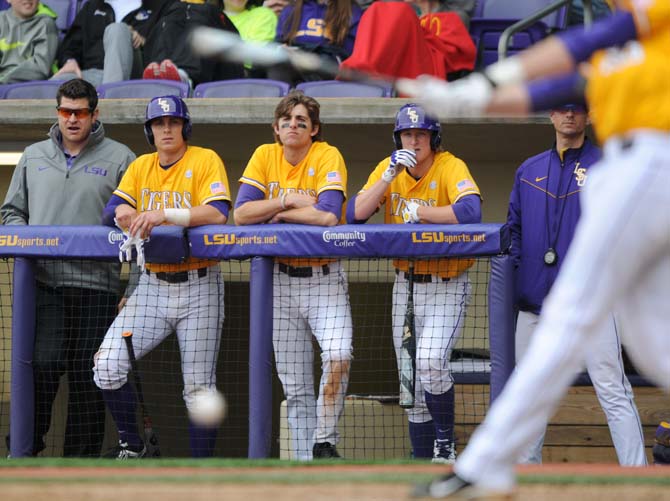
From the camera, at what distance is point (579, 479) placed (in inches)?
144

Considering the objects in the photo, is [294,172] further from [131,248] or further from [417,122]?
[131,248]

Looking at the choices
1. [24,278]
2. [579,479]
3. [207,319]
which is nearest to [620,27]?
[579,479]

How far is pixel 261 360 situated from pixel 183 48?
344 cm

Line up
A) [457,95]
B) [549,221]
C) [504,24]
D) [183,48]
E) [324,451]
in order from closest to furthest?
[457,95] < [324,451] < [549,221] < [183,48] < [504,24]

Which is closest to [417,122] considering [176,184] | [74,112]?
[176,184]

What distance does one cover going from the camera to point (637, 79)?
8.70 ft

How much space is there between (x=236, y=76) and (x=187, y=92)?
646 millimetres

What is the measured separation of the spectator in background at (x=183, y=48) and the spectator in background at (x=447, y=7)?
1445 mm

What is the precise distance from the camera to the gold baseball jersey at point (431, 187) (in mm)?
5289

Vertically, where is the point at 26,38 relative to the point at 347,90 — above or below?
above

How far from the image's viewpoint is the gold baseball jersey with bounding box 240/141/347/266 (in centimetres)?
533

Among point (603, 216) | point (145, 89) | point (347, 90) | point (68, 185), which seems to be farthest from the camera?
point (145, 89)

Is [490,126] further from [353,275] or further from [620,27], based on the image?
[620,27]

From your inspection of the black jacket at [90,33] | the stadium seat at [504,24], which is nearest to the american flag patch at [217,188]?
the black jacket at [90,33]
